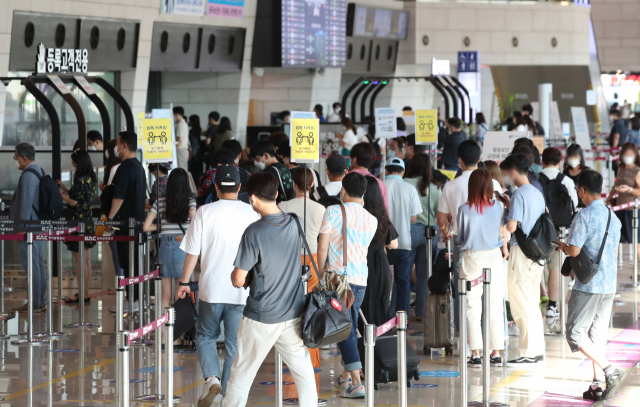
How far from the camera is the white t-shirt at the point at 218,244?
603 centimetres

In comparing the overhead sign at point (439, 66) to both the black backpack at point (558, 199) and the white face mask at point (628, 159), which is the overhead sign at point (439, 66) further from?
the black backpack at point (558, 199)

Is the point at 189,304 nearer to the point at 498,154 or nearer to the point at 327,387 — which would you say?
the point at 327,387

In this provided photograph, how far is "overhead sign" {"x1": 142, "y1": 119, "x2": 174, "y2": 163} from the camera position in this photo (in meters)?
8.34

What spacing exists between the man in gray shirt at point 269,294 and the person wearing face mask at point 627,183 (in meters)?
6.03

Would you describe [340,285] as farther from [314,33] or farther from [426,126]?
[314,33]

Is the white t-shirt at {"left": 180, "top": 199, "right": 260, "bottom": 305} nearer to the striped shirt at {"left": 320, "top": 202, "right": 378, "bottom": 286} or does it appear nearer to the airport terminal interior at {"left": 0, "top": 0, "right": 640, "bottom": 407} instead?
the airport terminal interior at {"left": 0, "top": 0, "right": 640, "bottom": 407}

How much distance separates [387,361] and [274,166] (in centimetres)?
202

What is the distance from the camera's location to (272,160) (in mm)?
8305

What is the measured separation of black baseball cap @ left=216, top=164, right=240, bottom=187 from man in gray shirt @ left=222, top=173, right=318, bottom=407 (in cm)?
85

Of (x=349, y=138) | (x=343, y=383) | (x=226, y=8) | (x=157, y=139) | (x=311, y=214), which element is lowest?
(x=343, y=383)

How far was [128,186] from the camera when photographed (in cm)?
932

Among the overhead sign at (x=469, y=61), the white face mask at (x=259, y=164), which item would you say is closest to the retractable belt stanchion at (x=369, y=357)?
the white face mask at (x=259, y=164)

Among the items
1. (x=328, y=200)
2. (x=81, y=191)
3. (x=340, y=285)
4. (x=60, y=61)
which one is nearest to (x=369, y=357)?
(x=340, y=285)

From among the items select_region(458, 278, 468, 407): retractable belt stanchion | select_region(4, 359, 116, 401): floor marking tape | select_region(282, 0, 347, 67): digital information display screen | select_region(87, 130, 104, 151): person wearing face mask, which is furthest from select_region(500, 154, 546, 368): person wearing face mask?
select_region(282, 0, 347, 67): digital information display screen
